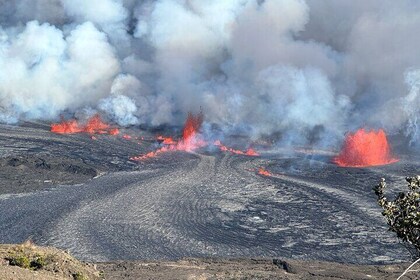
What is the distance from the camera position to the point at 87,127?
255ft

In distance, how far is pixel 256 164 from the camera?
6016 cm

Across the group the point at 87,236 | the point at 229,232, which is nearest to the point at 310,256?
the point at 229,232

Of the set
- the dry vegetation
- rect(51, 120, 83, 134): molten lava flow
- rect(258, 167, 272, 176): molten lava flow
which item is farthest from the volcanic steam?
the dry vegetation

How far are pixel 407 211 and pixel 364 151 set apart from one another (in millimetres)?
51982

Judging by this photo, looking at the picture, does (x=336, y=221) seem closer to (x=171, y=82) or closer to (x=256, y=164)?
(x=256, y=164)

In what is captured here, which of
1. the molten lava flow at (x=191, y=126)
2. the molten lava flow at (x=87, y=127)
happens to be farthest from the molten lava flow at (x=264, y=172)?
the molten lava flow at (x=87, y=127)

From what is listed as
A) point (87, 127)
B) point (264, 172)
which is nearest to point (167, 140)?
point (87, 127)

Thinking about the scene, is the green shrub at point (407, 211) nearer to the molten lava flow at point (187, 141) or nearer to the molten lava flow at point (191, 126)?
the molten lava flow at point (187, 141)

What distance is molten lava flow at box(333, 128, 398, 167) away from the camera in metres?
61.9

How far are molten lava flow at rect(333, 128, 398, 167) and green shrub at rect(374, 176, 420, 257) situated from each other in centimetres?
4798

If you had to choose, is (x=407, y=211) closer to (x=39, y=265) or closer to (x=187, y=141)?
(x=39, y=265)

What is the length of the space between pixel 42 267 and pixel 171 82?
69730 mm

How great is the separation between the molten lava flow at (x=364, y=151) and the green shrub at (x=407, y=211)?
48.0 meters

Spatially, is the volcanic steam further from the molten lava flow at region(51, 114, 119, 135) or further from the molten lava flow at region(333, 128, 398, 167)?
the molten lava flow at region(333, 128, 398, 167)
